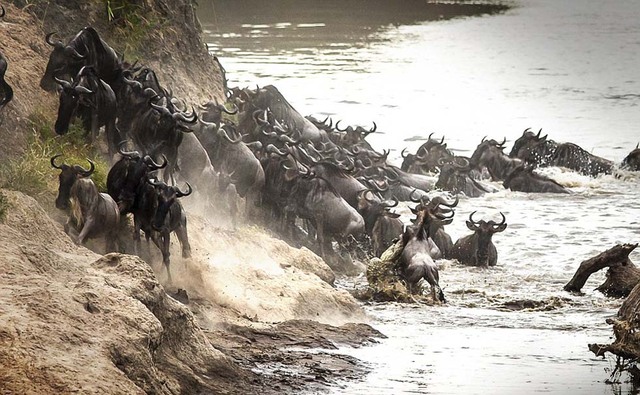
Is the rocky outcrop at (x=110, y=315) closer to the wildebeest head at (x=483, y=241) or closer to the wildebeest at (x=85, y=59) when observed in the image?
the wildebeest at (x=85, y=59)

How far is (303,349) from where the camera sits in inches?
437

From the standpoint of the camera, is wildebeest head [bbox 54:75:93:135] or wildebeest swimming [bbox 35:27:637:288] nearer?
wildebeest swimming [bbox 35:27:637:288]

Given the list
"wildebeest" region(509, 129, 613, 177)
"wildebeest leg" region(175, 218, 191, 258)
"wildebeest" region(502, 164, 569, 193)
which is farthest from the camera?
"wildebeest" region(509, 129, 613, 177)

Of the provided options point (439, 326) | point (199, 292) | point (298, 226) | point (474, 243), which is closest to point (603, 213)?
point (474, 243)

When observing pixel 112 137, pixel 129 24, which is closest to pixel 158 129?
pixel 112 137

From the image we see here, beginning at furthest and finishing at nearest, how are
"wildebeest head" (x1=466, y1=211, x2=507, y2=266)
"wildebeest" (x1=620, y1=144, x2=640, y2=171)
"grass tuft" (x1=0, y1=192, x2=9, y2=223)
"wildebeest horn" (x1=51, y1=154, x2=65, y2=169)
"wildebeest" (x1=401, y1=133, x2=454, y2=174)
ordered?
"wildebeest" (x1=620, y1=144, x2=640, y2=171)
"wildebeest" (x1=401, y1=133, x2=454, y2=174)
"wildebeest head" (x1=466, y1=211, x2=507, y2=266)
"wildebeest horn" (x1=51, y1=154, x2=65, y2=169)
"grass tuft" (x1=0, y1=192, x2=9, y2=223)

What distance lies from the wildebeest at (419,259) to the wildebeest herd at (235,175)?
1cm

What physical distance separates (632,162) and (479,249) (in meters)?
8.35

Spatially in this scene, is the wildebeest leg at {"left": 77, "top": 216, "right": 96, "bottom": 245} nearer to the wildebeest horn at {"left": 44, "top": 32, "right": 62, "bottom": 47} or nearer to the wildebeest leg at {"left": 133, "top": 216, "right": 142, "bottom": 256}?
the wildebeest leg at {"left": 133, "top": 216, "right": 142, "bottom": 256}

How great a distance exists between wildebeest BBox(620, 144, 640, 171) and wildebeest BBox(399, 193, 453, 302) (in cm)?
944

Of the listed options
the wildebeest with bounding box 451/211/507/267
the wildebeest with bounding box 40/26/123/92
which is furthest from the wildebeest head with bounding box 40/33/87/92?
the wildebeest with bounding box 451/211/507/267

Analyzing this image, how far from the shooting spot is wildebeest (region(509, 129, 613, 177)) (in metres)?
23.5

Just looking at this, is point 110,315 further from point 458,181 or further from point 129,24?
point 458,181

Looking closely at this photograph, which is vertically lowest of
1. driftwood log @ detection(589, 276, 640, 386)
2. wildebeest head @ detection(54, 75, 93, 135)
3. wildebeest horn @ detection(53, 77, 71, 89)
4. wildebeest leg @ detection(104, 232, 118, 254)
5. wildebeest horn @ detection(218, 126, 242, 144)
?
driftwood log @ detection(589, 276, 640, 386)
